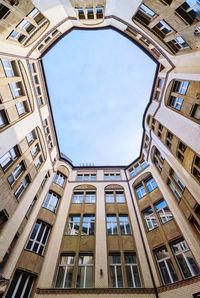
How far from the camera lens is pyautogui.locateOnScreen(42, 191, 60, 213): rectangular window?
1671 centimetres

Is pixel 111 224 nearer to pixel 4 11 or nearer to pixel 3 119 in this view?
pixel 3 119

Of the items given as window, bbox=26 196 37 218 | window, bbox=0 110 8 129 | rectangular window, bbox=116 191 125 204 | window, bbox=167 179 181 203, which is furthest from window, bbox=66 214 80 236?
window, bbox=0 110 8 129

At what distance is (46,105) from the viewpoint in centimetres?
1928

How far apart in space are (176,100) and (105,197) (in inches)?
470

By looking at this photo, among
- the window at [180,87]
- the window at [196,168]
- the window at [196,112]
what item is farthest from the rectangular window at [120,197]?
the window at [180,87]

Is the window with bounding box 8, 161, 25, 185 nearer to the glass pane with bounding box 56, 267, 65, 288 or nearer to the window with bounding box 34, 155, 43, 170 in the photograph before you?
the window with bounding box 34, 155, 43, 170

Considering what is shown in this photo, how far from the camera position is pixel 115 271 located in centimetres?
1272

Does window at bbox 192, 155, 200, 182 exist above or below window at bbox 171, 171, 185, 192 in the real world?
below

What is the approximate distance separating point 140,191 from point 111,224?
5.15 m

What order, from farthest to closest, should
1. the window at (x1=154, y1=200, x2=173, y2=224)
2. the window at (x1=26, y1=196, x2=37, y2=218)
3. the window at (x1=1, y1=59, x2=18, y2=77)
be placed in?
the window at (x1=154, y1=200, x2=173, y2=224) → the window at (x1=26, y1=196, x2=37, y2=218) → the window at (x1=1, y1=59, x2=18, y2=77)

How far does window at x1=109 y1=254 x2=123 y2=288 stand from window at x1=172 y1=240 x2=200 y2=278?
163 inches

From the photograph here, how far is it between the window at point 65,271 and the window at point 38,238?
1773mm

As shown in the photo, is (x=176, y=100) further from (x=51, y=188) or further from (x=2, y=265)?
(x=2, y=265)

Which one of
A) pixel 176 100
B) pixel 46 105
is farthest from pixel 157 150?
pixel 46 105
